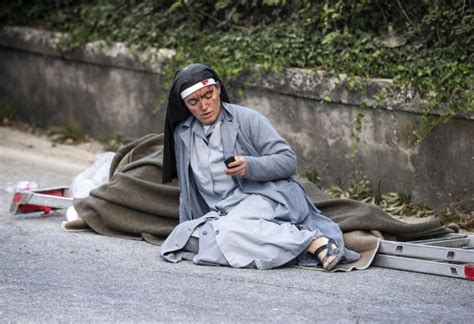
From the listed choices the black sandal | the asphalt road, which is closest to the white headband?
the asphalt road

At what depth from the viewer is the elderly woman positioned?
236 inches

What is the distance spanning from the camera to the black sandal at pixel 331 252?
5.93m

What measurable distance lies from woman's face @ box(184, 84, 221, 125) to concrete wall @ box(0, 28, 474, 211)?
6.10 ft

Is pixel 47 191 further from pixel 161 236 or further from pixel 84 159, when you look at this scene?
pixel 84 159

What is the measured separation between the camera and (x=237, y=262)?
19.8 feet

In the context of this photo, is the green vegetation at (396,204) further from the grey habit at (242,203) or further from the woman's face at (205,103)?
the woman's face at (205,103)

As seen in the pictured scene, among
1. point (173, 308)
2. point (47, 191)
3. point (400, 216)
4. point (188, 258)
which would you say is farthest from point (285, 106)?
point (173, 308)

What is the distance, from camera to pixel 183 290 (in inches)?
223

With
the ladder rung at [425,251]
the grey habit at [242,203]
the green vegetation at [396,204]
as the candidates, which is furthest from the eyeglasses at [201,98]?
the green vegetation at [396,204]

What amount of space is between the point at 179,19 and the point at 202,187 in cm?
405

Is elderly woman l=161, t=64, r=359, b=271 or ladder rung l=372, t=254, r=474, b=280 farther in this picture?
elderly woman l=161, t=64, r=359, b=271

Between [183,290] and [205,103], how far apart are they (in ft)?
3.72

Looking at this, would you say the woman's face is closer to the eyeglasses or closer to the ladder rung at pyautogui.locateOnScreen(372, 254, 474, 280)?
the eyeglasses

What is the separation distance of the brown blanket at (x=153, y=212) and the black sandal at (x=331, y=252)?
184 mm
